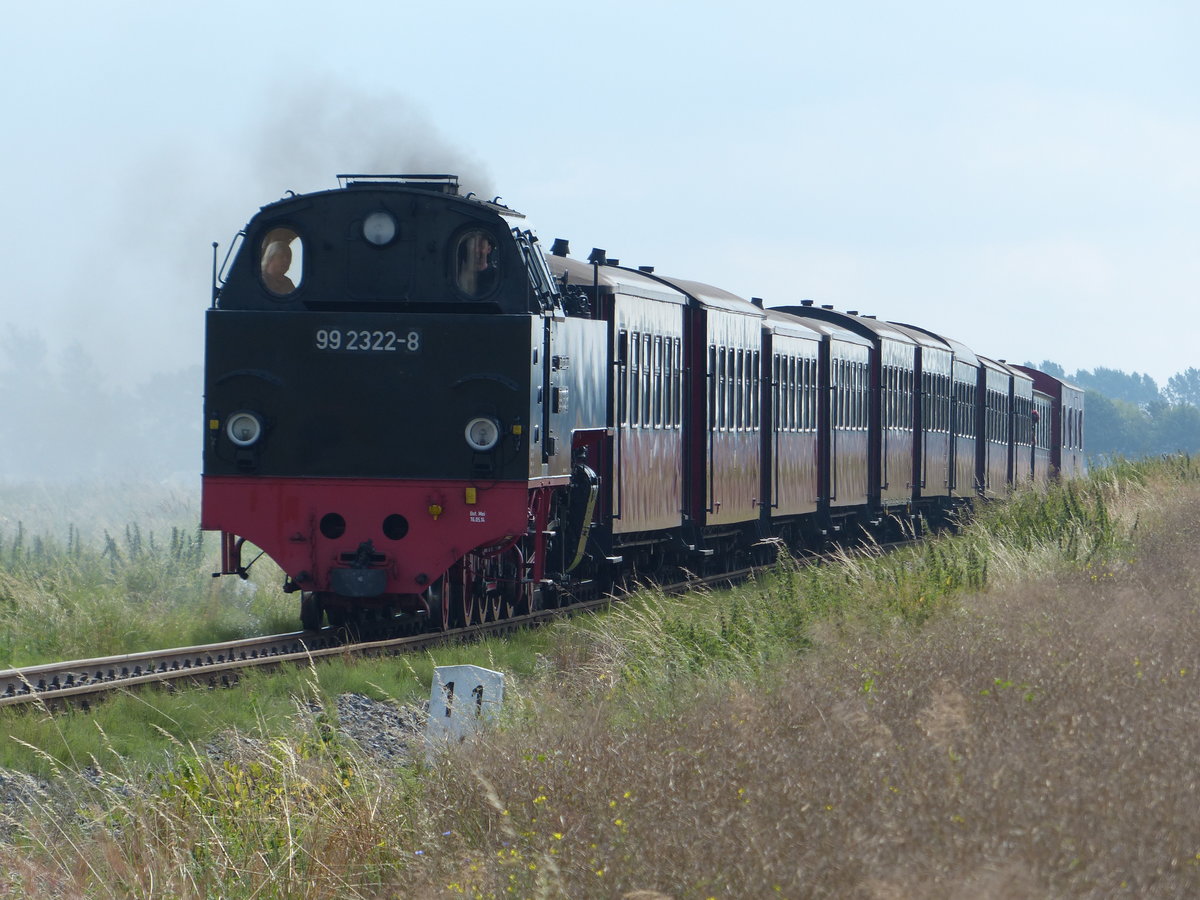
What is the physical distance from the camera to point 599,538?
48.5 ft

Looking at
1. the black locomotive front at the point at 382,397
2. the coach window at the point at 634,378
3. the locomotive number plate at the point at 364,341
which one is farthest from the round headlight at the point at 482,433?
the coach window at the point at 634,378

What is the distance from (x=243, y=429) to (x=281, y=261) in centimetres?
138

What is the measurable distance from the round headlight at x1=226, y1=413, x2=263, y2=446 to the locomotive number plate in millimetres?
752

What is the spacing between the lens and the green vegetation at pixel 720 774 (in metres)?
4.64

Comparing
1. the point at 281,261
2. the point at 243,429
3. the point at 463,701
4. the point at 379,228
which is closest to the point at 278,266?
the point at 281,261

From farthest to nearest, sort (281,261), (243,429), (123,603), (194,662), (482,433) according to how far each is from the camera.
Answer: (123,603) → (281,261) → (243,429) → (482,433) → (194,662)

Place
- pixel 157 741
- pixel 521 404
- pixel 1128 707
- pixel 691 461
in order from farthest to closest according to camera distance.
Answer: pixel 691 461
pixel 521 404
pixel 157 741
pixel 1128 707

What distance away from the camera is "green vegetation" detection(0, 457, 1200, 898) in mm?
4645

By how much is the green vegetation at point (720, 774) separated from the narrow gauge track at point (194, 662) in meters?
0.26

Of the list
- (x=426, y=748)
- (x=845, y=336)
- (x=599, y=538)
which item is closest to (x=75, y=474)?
(x=845, y=336)

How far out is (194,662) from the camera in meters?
11.2

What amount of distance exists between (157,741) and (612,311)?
6.77 metres

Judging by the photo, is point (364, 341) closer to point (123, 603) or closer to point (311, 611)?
point (311, 611)

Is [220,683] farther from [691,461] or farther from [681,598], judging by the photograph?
[691,461]
